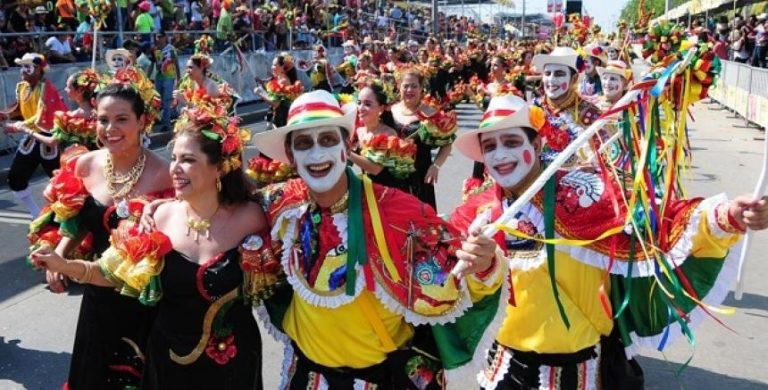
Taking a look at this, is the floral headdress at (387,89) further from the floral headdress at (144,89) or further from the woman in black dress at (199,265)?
the woman in black dress at (199,265)

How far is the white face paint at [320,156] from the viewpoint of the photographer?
2844mm

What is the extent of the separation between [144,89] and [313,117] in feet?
4.36

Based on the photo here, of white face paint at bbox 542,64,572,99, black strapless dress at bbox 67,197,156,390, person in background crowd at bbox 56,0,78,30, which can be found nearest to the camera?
black strapless dress at bbox 67,197,156,390

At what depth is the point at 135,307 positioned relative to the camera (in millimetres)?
3533

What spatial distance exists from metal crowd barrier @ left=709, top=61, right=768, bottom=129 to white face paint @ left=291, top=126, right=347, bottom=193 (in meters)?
12.6

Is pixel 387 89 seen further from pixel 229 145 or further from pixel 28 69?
pixel 28 69

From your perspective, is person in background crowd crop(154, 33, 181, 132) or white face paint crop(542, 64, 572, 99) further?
person in background crowd crop(154, 33, 181, 132)

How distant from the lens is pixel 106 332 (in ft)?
11.5

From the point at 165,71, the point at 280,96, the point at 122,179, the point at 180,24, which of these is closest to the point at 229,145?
the point at 122,179

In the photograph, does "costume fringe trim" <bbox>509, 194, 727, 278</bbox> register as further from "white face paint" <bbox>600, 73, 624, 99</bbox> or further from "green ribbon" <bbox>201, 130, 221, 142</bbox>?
"white face paint" <bbox>600, 73, 624, 99</bbox>

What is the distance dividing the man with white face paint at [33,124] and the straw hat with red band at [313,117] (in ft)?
17.1

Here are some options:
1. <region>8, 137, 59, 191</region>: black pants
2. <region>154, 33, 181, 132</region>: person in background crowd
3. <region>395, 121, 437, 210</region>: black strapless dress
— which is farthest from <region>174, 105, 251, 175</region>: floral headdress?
<region>154, 33, 181, 132</region>: person in background crowd

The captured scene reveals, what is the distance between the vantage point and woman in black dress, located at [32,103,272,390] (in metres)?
2.91

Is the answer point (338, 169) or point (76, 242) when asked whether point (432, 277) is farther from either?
point (76, 242)
